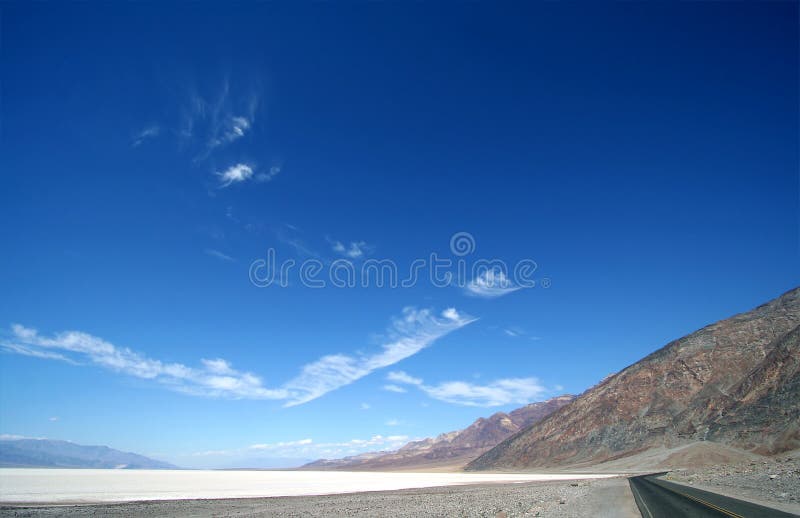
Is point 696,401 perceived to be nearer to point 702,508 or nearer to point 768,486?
point 768,486

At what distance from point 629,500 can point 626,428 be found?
93796mm

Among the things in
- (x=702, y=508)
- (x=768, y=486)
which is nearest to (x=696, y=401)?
(x=768, y=486)

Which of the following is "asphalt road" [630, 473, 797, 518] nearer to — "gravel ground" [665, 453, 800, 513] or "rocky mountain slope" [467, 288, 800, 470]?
"gravel ground" [665, 453, 800, 513]

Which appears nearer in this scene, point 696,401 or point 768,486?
point 768,486

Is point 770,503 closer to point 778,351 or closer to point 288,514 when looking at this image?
point 288,514

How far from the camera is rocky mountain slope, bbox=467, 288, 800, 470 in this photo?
71.9 m

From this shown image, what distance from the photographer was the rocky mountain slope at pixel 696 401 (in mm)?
71875

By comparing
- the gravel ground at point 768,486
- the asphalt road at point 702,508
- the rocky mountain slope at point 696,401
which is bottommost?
the gravel ground at point 768,486

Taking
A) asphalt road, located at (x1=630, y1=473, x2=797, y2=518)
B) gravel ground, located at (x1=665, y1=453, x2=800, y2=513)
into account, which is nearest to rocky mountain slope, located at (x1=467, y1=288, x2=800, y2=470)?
gravel ground, located at (x1=665, y1=453, x2=800, y2=513)

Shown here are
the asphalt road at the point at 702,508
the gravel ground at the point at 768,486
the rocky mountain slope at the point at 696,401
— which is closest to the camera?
the asphalt road at the point at 702,508

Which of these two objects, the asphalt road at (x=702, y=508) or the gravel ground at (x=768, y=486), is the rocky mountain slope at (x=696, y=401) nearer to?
the gravel ground at (x=768, y=486)

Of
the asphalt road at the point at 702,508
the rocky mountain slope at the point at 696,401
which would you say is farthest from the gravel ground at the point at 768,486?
the rocky mountain slope at the point at 696,401

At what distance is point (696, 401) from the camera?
9588 centimetres

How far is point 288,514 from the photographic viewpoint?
81.8ft
